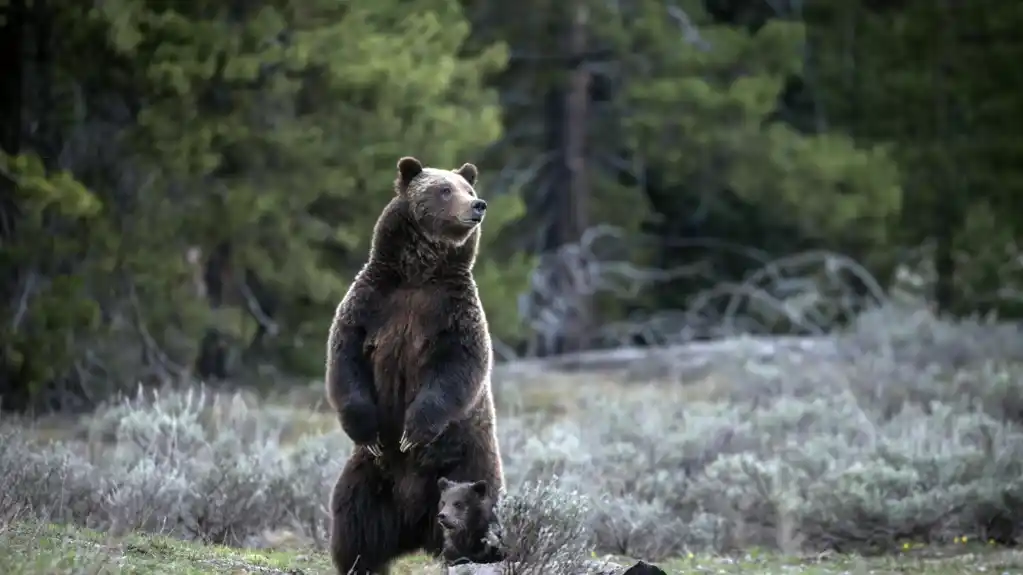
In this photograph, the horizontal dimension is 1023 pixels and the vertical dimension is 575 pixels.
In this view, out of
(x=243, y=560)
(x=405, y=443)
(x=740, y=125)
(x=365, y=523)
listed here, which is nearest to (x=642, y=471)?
(x=243, y=560)

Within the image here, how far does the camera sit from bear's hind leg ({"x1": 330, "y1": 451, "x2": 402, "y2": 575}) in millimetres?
6285

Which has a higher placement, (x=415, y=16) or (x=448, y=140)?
(x=415, y=16)

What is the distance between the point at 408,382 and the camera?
20.8 feet

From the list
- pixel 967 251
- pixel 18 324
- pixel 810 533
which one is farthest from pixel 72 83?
pixel 967 251

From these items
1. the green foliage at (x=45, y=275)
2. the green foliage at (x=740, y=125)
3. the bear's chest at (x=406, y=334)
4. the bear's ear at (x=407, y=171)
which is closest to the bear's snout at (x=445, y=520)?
the bear's chest at (x=406, y=334)

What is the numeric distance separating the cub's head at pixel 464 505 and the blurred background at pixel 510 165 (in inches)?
246

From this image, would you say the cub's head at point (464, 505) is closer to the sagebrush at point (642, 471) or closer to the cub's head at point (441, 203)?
the sagebrush at point (642, 471)

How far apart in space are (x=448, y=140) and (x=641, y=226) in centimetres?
914

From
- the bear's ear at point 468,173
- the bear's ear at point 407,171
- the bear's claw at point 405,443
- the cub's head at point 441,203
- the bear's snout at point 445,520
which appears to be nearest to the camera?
the bear's snout at point 445,520

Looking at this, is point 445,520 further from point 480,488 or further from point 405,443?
point 405,443

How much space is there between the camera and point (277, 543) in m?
8.26

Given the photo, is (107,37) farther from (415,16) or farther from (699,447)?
(699,447)

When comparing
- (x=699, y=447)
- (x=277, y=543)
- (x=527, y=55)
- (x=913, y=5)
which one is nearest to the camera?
(x=277, y=543)

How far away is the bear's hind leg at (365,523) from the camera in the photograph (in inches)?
247
